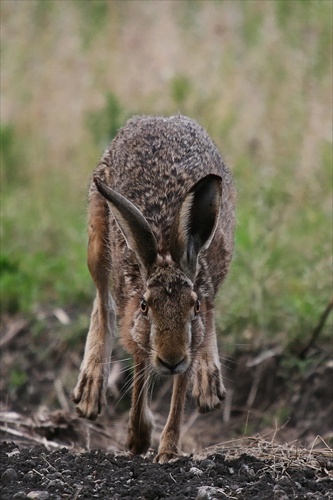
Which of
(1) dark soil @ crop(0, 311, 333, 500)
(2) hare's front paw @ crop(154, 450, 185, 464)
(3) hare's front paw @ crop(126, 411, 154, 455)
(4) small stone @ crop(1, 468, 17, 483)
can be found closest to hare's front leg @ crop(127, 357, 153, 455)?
(3) hare's front paw @ crop(126, 411, 154, 455)

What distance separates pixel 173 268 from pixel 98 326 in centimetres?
175

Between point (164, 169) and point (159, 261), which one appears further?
point (164, 169)

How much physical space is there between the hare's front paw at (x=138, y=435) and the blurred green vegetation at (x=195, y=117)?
2072mm

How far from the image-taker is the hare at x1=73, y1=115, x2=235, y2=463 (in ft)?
19.3

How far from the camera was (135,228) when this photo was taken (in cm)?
600

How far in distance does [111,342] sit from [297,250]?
103 inches

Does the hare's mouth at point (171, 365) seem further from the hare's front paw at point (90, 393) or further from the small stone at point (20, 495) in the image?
the hare's front paw at point (90, 393)

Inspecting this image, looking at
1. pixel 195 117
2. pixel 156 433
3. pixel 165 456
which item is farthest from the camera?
pixel 195 117

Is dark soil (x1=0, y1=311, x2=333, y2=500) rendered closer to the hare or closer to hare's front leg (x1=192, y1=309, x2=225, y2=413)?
hare's front leg (x1=192, y1=309, x2=225, y2=413)

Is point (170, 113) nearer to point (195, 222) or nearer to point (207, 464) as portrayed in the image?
point (195, 222)

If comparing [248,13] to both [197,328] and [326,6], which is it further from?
[197,328]

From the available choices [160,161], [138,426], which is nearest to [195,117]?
[160,161]

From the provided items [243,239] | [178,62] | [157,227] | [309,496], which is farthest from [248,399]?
[178,62]

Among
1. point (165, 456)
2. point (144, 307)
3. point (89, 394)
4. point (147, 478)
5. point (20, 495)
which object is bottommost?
point (20, 495)
